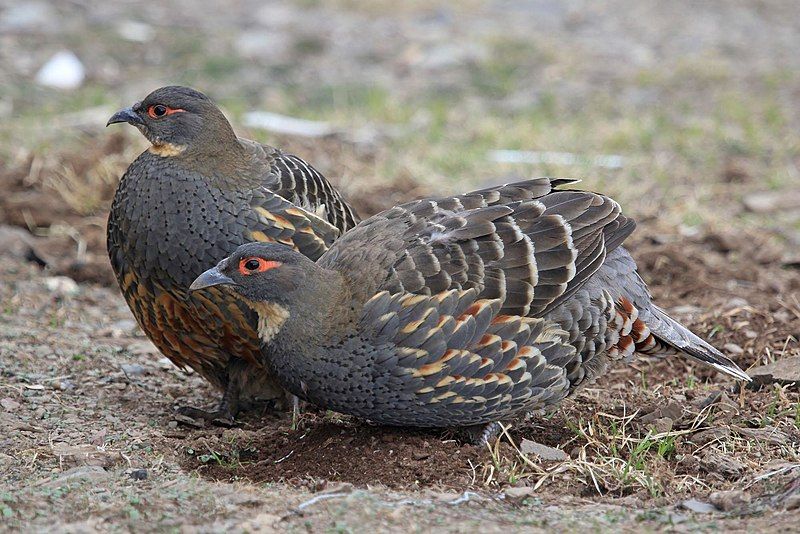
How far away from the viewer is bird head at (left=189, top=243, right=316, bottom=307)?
5.24 meters

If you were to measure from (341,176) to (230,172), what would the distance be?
395cm

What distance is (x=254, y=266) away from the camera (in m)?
5.27

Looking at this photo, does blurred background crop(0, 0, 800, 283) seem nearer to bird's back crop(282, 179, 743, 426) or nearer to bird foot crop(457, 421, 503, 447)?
bird's back crop(282, 179, 743, 426)

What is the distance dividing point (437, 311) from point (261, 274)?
2.77 ft

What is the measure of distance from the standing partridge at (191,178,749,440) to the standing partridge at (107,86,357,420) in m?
0.33

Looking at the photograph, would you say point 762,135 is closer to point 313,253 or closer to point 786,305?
point 786,305

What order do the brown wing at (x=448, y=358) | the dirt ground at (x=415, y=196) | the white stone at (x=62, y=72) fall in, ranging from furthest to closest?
the white stone at (x=62, y=72) < the brown wing at (x=448, y=358) < the dirt ground at (x=415, y=196)

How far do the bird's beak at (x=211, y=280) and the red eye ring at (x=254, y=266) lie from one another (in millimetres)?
79

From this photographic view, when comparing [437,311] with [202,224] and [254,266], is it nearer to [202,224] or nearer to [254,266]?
[254,266]

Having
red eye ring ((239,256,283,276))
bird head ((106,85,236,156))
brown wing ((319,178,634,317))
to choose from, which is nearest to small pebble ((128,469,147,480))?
red eye ring ((239,256,283,276))

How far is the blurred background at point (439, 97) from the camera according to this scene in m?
9.44

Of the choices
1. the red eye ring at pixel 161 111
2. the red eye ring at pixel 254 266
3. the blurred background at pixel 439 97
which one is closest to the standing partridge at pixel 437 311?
the red eye ring at pixel 254 266

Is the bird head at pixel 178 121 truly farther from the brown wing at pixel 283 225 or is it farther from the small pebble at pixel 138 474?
the small pebble at pixel 138 474

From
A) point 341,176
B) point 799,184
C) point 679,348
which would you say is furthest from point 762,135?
point 679,348
